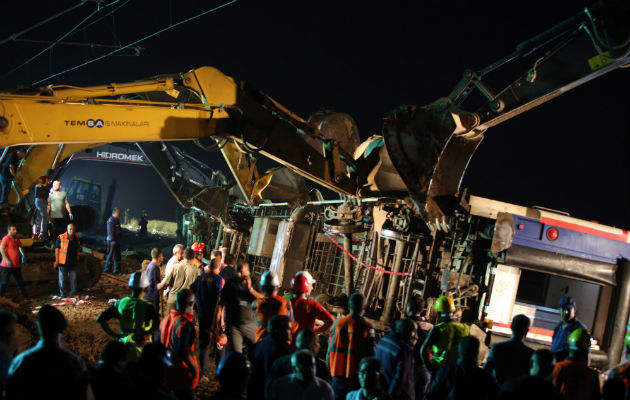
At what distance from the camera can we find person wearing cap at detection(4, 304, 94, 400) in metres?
2.48

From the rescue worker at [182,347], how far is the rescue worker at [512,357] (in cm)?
282

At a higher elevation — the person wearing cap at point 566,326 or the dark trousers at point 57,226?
the person wearing cap at point 566,326

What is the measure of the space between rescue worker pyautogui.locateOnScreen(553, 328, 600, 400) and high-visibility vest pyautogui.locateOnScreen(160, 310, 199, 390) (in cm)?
339

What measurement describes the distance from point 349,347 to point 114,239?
37.2 feet

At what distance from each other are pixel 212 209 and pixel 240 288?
32.7ft

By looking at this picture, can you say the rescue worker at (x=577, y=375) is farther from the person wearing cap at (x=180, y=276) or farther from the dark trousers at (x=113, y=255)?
the dark trousers at (x=113, y=255)

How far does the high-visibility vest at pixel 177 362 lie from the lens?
12.0ft

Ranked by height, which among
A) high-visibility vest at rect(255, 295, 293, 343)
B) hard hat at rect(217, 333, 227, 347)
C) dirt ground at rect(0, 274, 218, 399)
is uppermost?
high-visibility vest at rect(255, 295, 293, 343)

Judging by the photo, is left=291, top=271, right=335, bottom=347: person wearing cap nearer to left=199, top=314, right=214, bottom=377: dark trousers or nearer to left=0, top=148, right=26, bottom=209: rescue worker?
left=199, top=314, right=214, bottom=377: dark trousers

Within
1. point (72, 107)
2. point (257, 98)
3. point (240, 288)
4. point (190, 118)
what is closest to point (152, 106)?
point (190, 118)

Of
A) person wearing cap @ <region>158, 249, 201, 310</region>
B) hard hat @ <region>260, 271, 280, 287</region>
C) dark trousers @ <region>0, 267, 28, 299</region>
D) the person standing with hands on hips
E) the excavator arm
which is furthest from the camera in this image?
the person standing with hands on hips

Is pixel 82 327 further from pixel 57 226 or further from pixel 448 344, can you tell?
pixel 448 344

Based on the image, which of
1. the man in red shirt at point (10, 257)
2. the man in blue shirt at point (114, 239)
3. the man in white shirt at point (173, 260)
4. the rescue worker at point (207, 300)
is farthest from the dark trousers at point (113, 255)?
the rescue worker at point (207, 300)

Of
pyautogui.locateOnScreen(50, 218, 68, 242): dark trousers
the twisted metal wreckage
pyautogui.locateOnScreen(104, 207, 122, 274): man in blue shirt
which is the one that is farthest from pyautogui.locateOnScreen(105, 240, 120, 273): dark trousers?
the twisted metal wreckage
